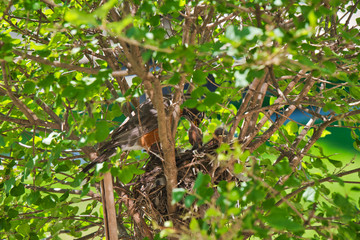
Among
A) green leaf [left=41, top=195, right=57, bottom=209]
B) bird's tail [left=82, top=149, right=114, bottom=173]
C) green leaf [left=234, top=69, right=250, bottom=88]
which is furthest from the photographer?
green leaf [left=41, top=195, right=57, bottom=209]

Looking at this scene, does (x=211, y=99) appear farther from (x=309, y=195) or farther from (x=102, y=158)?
(x=102, y=158)

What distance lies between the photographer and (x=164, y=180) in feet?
3.90

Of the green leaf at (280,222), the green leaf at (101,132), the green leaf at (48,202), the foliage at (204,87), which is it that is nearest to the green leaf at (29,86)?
the foliage at (204,87)

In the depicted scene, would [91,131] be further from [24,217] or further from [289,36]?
[24,217]

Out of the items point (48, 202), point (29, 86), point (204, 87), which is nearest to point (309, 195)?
point (204, 87)

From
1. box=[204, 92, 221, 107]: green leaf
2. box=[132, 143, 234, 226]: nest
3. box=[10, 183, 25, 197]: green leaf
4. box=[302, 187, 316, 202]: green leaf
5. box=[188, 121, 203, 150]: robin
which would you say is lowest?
box=[302, 187, 316, 202]: green leaf

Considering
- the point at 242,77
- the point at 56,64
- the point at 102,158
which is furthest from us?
the point at 102,158

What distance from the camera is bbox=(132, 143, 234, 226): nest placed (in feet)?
3.78

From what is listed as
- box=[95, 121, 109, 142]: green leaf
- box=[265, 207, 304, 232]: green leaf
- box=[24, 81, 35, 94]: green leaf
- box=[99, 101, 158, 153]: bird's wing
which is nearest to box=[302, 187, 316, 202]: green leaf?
box=[265, 207, 304, 232]: green leaf

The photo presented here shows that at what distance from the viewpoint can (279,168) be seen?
735 mm

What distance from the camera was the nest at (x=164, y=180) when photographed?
45.4 inches

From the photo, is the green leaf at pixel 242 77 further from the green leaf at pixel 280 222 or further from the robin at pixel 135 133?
the robin at pixel 135 133

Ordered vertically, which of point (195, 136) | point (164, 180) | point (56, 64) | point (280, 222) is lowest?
point (280, 222)

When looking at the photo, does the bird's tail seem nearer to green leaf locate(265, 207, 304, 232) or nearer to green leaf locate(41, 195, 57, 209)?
green leaf locate(41, 195, 57, 209)
